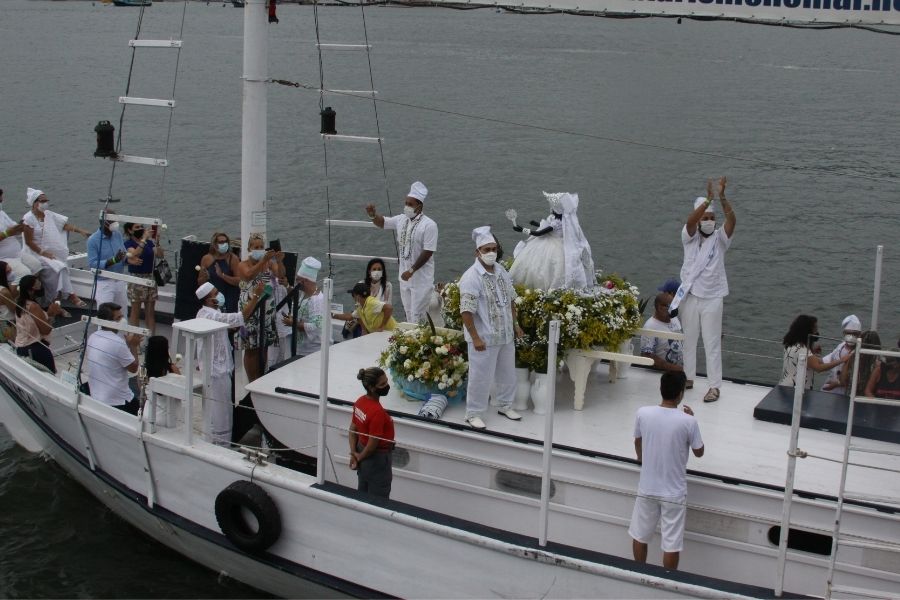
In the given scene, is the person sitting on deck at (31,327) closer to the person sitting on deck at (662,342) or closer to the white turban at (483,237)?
the white turban at (483,237)

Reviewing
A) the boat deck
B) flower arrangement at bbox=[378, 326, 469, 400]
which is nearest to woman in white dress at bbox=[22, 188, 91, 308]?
the boat deck

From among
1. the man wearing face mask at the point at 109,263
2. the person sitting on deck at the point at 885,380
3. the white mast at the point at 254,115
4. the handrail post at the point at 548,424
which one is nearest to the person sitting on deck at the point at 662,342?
the person sitting on deck at the point at 885,380

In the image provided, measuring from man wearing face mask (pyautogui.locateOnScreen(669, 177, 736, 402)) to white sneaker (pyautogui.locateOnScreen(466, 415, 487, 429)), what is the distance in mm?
1865

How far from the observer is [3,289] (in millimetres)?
10172

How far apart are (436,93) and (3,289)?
26.2 meters

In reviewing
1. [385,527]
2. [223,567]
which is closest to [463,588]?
[385,527]

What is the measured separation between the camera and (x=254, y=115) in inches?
360

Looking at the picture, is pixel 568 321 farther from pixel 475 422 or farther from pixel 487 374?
pixel 475 422

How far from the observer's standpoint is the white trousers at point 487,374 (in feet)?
24.5

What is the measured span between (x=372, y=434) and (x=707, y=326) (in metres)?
2.83

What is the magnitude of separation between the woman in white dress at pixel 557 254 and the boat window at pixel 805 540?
2347 millimetres

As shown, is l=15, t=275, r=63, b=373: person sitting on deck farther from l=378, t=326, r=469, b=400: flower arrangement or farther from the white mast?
l=378, t=326, r=469, b=400: flower arrangement

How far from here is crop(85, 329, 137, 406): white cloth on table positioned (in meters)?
8.34

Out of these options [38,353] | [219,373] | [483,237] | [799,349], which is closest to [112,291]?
[38,353]
